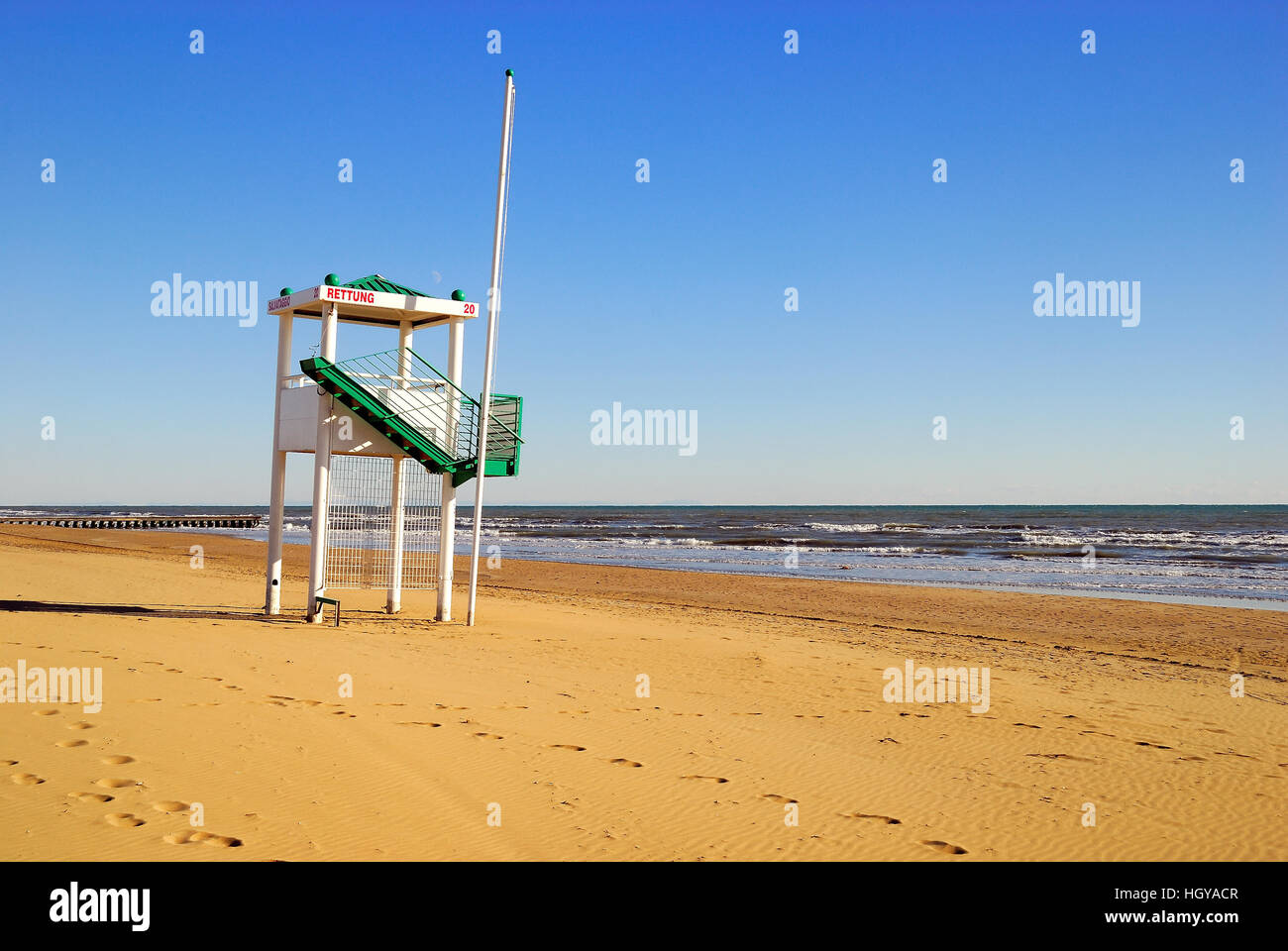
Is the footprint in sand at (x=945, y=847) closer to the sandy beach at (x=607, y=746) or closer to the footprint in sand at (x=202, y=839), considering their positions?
the sandy beach at (x=607, y=746)

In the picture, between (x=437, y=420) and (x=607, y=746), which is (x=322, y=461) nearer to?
(x=437, y=420)

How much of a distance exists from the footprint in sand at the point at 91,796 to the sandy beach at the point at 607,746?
0.04m

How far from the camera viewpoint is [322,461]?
16.3 metres

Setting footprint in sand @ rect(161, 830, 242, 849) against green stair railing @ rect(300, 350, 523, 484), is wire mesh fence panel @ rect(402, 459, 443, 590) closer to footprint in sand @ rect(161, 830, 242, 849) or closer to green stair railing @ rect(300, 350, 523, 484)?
green stair railing @ rect(300, 350, 523, 484)

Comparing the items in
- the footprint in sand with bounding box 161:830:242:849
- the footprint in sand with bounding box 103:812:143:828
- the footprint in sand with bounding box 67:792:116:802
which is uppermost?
the footprint in sand with bounding box 67:792:116:802

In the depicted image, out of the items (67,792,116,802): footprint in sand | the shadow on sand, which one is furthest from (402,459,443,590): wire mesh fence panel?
(67,792,116,802): footprint in sand

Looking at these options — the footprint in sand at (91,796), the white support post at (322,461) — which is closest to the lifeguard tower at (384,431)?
the white support post at (322,461)

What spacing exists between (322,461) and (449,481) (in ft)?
7.56

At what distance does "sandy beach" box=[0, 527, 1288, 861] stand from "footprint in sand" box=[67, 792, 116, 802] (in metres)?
0.04

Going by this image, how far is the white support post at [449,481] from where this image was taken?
1739 centimetres

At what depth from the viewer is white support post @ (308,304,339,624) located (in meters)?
16.1

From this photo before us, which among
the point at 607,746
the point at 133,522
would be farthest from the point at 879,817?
the point at 133,522
